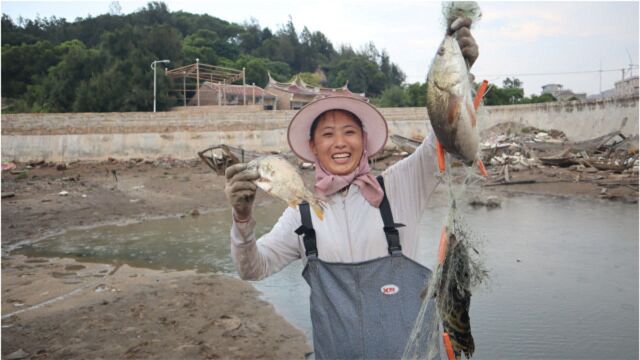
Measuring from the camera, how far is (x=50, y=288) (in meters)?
7.70

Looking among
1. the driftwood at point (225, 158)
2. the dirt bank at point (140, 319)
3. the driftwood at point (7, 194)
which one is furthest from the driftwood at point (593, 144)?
the driftwood at point (7, 194)

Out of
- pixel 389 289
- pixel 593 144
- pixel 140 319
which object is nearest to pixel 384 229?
pixel 389 289

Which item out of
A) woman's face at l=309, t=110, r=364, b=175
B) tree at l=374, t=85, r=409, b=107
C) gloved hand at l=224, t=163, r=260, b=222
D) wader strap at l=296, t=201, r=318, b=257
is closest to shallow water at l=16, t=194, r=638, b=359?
woman's face at l=309, t=110, r=364, b=175

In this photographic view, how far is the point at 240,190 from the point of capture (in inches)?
90.8

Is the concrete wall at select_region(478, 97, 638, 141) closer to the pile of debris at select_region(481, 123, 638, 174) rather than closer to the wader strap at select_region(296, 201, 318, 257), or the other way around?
the pile of debris at select_region(481, 123, 638, 174)

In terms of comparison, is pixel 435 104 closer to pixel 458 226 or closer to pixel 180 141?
pixel 458 226

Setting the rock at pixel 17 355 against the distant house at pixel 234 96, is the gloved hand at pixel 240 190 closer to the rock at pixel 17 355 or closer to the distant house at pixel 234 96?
the rock at pixel 17 355

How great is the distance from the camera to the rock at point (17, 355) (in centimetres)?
511

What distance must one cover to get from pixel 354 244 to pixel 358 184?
289 millimetres

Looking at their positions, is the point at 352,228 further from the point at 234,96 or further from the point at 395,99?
the point at 395,99

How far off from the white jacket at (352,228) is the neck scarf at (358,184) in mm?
33

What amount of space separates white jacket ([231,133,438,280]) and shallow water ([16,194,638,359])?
67cm

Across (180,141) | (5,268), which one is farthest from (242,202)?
(180,141)

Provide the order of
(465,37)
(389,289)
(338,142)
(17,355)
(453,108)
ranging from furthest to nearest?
(17,355)
(338,142)
(389,289)
(465,37)
(453,108)
